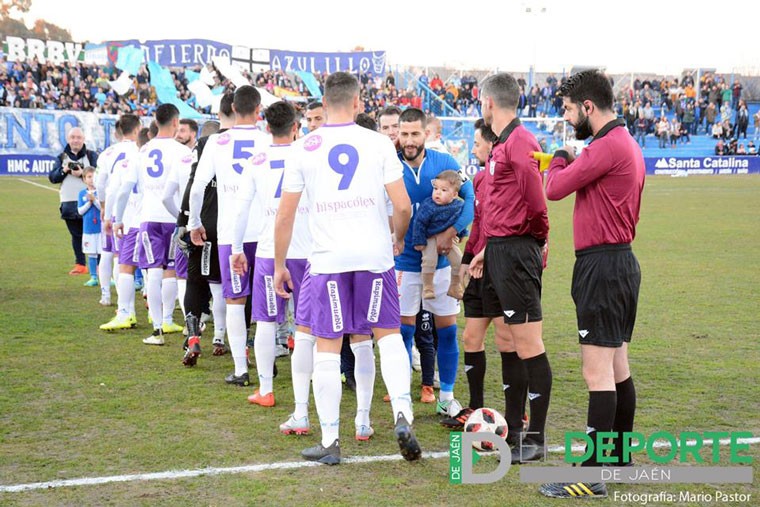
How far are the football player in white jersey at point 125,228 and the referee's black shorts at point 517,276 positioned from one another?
16.8 ft

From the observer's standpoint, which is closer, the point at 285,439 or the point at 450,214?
the point at 285,439

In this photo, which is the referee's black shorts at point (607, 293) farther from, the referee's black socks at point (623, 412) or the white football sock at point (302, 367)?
the white football sock at point (302, 367)

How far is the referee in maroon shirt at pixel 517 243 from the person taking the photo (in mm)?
5230

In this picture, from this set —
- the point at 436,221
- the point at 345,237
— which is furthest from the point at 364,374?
the point at 436,221

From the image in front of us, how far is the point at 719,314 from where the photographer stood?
1001 cm

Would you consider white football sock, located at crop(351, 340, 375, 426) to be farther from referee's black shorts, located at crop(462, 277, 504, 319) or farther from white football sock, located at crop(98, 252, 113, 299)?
white football sock, located at crop(98, 252, 113, 299)

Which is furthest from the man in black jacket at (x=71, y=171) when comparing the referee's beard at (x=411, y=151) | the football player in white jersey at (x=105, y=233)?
the referee's beard at (x=411, y=151)

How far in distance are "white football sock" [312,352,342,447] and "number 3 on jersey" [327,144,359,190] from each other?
1126 millimetres

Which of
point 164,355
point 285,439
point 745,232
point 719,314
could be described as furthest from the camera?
point 745,232

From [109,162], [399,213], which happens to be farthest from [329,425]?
[109,162]

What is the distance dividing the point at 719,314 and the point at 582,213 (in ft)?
19.8

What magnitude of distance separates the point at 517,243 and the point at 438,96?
41.6 meters

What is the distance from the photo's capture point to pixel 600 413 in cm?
479

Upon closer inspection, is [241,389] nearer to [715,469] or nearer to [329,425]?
[329,425]
